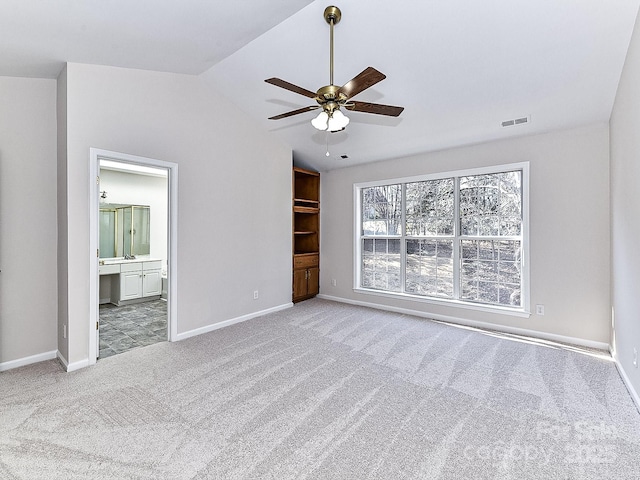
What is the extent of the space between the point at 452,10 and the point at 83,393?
4.21 m

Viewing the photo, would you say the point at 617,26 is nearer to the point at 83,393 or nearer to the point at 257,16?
the point at 257,16

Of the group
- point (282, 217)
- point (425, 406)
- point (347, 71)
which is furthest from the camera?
point (282, 217)

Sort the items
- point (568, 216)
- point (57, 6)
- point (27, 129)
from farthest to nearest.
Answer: point (568, 216) < point (27, 129) < point (57, 6)

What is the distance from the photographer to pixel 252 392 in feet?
8.43

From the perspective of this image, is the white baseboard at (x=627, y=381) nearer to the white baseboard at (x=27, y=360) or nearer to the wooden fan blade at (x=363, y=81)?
the wooden fan blade at (x=363, y=81)

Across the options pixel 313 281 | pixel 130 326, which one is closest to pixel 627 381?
pixel 313 281

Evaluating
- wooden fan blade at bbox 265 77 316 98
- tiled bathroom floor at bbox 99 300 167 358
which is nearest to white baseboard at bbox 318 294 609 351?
tiled bathroom floor at bbox 99 300 167 358

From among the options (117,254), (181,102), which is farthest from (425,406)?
(117,254)

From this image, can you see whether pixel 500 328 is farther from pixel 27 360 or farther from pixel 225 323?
pixel 27 360

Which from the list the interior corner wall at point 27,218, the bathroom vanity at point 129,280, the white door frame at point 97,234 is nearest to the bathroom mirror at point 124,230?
the bathroom vanity at point 129,280

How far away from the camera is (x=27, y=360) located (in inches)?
122

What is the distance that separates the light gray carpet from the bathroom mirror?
2.98 meters

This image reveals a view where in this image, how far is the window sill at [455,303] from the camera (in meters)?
4.01

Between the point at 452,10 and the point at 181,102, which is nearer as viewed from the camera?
the point at 452,10
